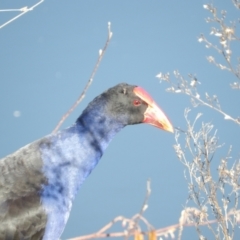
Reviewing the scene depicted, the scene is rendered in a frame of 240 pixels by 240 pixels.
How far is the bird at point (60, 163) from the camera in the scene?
1530 millimetres

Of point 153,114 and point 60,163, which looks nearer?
point 60,163

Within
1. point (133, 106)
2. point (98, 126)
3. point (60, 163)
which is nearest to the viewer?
point (60, 163)

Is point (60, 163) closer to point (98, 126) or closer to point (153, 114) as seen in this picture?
point (98, 126)

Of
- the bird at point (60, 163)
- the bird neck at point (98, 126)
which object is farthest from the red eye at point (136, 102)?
the bird neck at point (98, 126)

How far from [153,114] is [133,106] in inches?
5.2

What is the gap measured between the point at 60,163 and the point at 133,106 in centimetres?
57

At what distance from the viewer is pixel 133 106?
200cm

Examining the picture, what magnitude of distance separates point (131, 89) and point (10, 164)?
80cm

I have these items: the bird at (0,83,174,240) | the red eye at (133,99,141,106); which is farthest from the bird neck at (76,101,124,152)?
the red eye at (133,99,141,106)

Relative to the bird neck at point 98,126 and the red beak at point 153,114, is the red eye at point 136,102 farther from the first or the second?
the bird neck at point 98,126

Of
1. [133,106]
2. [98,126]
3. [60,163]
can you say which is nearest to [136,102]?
[133,106]

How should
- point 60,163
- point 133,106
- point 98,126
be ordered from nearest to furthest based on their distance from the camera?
1. point 60,163
2. point 98,126
3. point 133,106

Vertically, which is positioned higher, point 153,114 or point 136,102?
point 136,102

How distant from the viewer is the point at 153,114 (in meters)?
1.97
